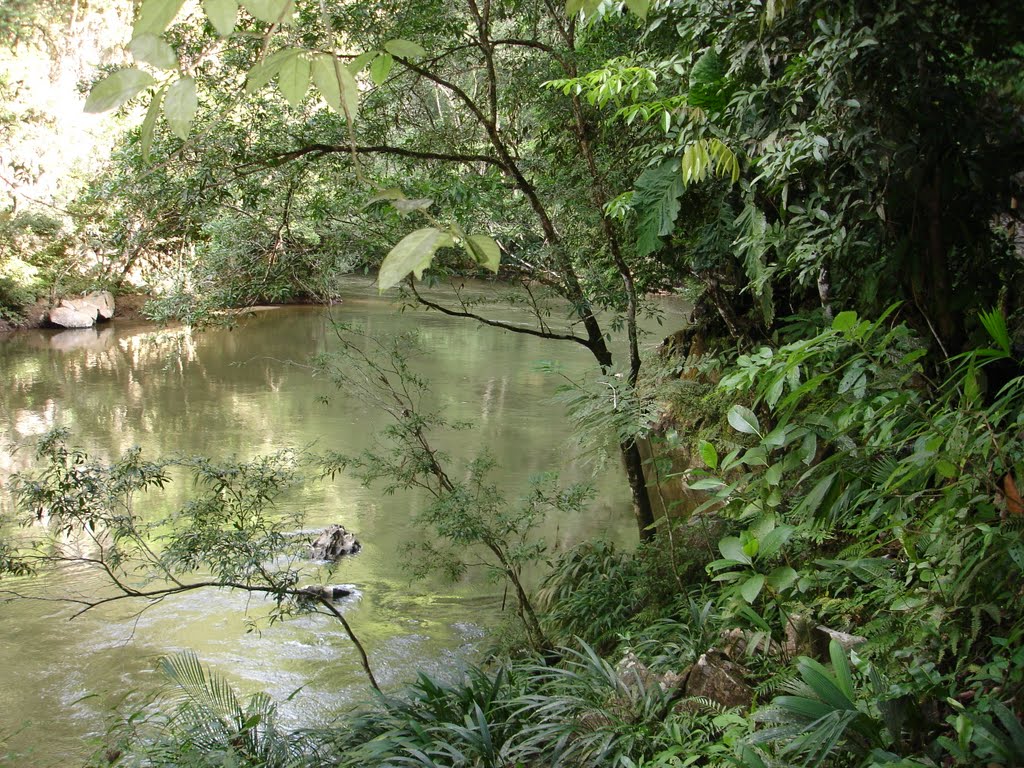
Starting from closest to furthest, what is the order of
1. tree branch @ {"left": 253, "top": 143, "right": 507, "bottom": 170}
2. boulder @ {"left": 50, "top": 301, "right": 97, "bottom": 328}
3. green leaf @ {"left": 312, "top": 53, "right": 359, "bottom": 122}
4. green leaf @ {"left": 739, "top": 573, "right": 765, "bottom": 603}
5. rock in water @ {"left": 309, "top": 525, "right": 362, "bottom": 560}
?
1. green leaf @ {"left": 312, "top": 53, "right": 359, "bottom": 122}
2. green leaf @ {"left": 739, "top": 573, "right": 765, "bottom": 603}
3. tree branch @ {"left": 253, "top": 143, "right": 507, "bottom": 170}
4. rock in water @ {"left": 309, "top": 525, "right": 362, "bottom": 560}
5. boulder @ {"left": 50, "top": 301, "right": 97, "bottom": 328}

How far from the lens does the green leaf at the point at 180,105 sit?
0.66 meters

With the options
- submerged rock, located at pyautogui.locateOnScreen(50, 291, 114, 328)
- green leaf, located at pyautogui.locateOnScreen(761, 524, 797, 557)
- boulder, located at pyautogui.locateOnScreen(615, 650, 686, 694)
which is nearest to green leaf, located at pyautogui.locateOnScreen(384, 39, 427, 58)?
green leaf, located at pyautogui.locateOnScreen(761, 524, 797, 557)

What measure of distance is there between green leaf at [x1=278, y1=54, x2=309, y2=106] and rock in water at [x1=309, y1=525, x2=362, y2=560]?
6.52 m

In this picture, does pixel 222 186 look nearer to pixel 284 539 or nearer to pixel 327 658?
pixel 284 539

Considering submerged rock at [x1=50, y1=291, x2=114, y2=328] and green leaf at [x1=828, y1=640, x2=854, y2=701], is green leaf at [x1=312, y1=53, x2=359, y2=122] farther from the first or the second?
submerged rock at [x1=50, y1=291, x2=114, y2=328]

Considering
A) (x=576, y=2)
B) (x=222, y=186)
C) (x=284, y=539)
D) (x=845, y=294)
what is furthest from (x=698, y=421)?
(x=576, y=2)

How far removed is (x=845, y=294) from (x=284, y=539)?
3.17m

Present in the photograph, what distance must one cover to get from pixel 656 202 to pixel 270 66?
12.1 feet

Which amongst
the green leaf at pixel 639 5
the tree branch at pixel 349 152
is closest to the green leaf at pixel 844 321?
the green leaf at pixel 639 5

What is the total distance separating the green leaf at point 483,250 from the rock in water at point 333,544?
259 inches

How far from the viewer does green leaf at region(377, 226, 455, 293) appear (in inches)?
22.5

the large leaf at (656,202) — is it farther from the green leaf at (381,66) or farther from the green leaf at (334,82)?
the green leaf at (334,82)

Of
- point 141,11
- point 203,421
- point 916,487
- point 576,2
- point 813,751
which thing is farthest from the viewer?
point 203,421

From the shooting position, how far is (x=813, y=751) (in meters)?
1.92
